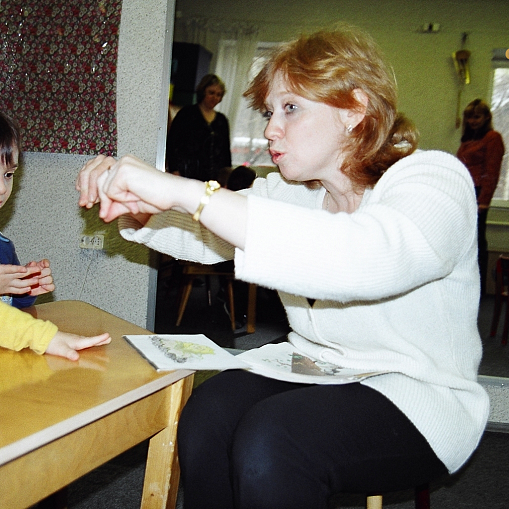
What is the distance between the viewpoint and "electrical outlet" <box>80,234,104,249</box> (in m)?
2.64

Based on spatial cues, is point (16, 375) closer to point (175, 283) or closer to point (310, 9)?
point (175, 283)

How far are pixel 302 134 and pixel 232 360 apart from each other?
0.47 m

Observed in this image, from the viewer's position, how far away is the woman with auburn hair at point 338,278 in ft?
2.64

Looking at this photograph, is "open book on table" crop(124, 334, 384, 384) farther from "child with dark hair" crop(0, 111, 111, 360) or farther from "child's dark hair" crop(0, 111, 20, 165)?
"child's dark hair" crop(0, 111, 20, 165)

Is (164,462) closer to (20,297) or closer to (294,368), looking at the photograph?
(294,368)

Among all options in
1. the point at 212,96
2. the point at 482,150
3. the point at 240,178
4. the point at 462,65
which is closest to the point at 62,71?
the point at 212,96

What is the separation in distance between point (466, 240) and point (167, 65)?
1.93 meters

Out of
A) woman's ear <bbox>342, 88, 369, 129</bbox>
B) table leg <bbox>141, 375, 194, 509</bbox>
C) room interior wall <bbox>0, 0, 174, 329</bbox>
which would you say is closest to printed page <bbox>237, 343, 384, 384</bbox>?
table leg <bbox>141, 375, 194, 509</bbox>

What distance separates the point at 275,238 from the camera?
792 mm

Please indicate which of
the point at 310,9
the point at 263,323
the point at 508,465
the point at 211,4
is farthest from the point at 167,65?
the point at 508,465

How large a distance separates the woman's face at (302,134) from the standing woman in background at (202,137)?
1.52 metres

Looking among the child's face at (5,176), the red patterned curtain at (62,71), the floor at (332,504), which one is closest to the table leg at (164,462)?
the floor at (332,504)

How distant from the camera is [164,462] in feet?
3.43

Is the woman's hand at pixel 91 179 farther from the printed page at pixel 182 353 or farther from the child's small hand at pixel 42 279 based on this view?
the child's small hand at pixel 42 279
